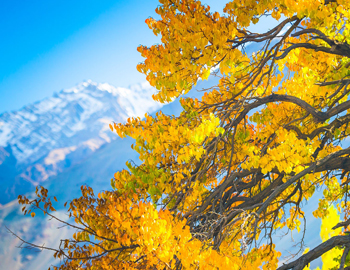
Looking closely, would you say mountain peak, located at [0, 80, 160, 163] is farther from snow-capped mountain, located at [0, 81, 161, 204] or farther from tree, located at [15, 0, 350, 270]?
tree, located at [15, 0, 350, 270]

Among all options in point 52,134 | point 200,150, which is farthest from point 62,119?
point 200,150

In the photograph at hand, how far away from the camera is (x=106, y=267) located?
3.84 m

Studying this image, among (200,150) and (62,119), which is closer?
(200,150)

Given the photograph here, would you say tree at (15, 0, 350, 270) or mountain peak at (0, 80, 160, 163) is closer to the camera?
tree at (15, 0, 350, 270)

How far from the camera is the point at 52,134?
6769cm

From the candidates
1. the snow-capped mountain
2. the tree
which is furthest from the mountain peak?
the tree

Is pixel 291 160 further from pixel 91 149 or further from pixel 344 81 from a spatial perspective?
pixel 91 149

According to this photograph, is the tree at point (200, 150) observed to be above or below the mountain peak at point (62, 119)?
below

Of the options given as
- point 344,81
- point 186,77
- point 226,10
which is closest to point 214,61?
point 186,77

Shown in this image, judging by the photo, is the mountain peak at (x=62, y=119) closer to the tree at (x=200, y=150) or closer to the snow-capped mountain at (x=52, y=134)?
the snow-capped mountain at (x=52, y=134)

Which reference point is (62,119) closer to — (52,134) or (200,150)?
(52,134)

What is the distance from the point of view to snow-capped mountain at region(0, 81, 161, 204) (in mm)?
59000

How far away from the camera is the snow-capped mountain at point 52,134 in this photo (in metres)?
59.0

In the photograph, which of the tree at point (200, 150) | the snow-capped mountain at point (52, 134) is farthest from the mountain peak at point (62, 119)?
the tree at point (200, 150)
